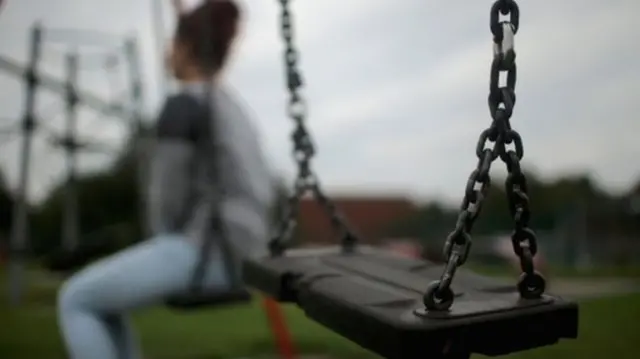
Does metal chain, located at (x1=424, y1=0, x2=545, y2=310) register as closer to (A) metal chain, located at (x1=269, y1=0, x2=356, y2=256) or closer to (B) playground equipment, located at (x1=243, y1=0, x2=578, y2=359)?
(B) playground equipment, located at (x1=243, y1=0, x2=578, y2=359)

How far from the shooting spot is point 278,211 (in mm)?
2836

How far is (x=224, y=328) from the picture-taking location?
3.11m

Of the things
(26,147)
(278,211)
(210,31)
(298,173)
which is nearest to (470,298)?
(298,173)

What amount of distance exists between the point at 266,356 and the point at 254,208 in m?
1.21

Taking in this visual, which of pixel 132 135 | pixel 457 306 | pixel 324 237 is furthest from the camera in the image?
pixel 324 237

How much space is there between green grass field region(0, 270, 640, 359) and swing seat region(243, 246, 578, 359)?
1431 millimetres

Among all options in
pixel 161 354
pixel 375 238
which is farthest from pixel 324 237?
pixel 161 354

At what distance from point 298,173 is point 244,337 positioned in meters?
1.89

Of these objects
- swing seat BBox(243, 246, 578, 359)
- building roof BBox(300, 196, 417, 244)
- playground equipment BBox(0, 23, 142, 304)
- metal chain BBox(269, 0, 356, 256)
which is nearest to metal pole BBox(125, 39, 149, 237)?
playground equipment BBox(0, 23, 142, 304)

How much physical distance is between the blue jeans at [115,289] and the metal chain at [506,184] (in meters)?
0.58

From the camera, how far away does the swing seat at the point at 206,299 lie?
3.35ft

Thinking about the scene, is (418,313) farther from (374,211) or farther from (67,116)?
(374,211)

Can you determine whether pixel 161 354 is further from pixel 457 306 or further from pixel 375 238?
pixel 375 238

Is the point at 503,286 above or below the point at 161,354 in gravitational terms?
above
